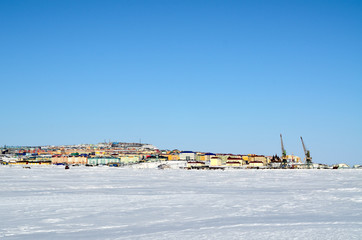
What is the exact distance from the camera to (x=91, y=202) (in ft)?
68.8

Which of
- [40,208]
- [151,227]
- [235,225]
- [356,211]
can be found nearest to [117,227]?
[151,227]

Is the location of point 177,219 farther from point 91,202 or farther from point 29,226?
point 91,202

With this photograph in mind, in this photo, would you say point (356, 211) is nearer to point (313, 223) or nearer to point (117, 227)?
point (313, 223)

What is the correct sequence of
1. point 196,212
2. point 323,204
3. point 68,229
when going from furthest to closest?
1. point 323,204
2. point 196,212
3. point 68,229

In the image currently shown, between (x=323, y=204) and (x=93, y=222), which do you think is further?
(x=323, y=204)

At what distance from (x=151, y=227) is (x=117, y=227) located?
3.57 ft

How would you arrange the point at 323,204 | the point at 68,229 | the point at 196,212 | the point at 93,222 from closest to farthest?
the point at 68,229
the point at 93,222
the point at 196,212
the point at 323,204

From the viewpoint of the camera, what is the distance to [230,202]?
20984mm

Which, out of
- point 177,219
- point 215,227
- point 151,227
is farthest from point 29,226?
point 215,227

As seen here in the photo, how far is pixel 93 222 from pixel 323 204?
1097 cm

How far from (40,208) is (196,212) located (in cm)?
676

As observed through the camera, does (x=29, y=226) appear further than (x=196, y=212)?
No

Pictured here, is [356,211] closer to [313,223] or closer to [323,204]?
[323,204]

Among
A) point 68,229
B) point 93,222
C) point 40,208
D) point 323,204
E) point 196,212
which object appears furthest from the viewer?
point 323,204
